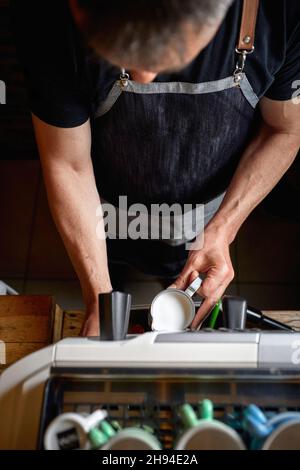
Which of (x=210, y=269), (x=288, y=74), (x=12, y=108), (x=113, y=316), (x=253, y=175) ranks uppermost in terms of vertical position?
(x=12, y=108)

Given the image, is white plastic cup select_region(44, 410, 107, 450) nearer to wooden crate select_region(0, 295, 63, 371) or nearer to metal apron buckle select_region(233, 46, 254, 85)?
wooden crate select_region(0, 295, 63, 371)

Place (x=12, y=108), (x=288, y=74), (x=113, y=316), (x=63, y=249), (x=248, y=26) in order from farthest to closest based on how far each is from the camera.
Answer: (x=63, y=249) < (x=12, y=108) < (x=288, y=74) < (x=248, y=26) < (x=113, y=316)

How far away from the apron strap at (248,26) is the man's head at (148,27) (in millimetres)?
337

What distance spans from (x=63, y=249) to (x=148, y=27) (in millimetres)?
1627

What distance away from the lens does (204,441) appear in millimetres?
571

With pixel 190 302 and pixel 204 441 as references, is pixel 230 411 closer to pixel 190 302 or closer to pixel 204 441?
pixel 204 441

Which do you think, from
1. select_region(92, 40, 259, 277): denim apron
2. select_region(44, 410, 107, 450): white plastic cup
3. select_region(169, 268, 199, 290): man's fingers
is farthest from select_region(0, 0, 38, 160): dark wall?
select_region(44, 410, 107, 450): white plastic cup

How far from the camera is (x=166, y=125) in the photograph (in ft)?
3.64

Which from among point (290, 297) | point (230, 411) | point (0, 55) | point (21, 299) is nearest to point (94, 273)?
point (21, 299)

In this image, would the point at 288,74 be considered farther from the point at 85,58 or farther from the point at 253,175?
the point at 85,58

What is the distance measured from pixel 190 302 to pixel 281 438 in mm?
430

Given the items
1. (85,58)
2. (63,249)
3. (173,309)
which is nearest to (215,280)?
(173,309)

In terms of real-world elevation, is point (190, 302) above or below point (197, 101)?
below

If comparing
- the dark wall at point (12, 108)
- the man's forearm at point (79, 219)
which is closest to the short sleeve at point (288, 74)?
the man's forearm at point (79, 219)
